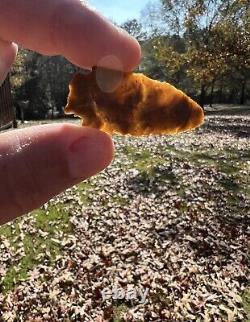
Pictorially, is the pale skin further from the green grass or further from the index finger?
the green grass

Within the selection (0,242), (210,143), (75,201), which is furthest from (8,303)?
(210,143)

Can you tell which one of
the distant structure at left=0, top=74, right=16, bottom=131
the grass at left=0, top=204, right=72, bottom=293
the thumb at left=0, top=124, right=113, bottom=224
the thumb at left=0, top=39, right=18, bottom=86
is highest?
the thumb at left=0, top=39, right=18, bottom=86

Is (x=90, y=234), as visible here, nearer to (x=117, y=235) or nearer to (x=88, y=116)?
(x=117, y=235)

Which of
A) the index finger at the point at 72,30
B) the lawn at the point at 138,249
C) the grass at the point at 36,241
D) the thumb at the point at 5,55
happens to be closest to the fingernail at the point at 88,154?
the index finger at the point at 72,30

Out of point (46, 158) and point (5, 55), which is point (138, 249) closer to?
point (5, 55)

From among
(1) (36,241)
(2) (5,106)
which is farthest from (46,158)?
(2) (5,106)

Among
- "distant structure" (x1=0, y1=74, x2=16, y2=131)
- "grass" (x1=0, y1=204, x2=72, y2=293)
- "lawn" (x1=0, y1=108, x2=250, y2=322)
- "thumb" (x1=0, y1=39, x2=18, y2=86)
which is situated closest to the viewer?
"thumb" (x1=0, y1=39, x2=18, y2=86)

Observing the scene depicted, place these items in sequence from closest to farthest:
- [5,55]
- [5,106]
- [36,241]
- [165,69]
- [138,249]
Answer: [5,55]
[138,249]
[36,241]
[5,106]
[165,69]

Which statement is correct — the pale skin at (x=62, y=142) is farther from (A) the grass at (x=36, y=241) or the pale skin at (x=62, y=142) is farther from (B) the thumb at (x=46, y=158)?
(A) the grass at (x=36, y=241)

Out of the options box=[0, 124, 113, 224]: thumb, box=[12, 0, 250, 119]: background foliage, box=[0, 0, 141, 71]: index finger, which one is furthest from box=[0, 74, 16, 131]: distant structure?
box=[0, 124, 113, 224]: thumb
